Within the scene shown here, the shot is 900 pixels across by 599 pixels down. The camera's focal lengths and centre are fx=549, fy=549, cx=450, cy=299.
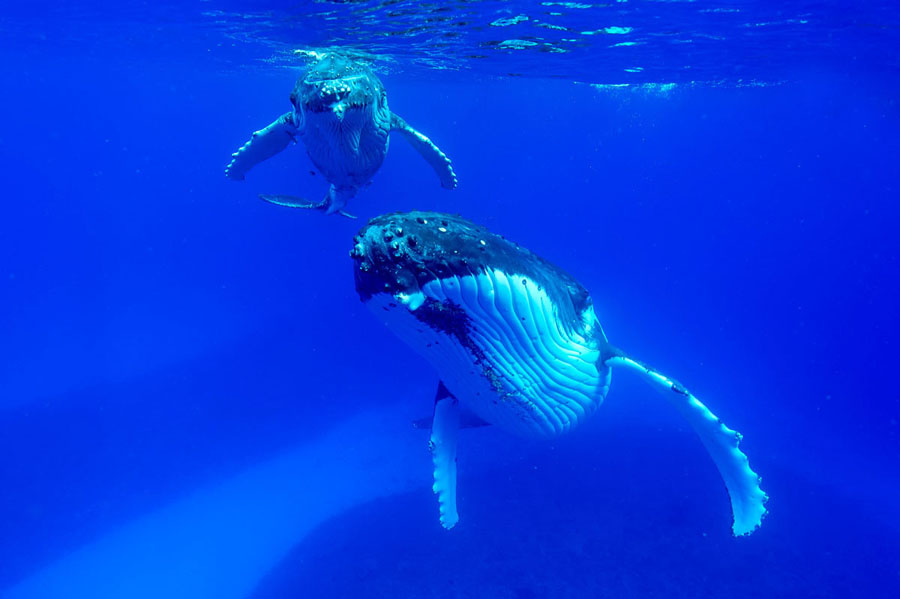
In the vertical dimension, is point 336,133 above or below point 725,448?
above

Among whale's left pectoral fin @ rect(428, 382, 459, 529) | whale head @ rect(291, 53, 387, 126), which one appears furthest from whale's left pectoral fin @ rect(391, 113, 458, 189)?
whale's left pectoral fin @ rect(428, 382, 459, 529)

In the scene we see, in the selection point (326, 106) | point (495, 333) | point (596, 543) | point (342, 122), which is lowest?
point (596, 543)

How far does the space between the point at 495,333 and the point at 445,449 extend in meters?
2.98

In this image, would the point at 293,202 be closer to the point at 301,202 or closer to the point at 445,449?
the point at 301,202

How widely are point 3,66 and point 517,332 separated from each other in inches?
1822

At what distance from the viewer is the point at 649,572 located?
1311 centimetres

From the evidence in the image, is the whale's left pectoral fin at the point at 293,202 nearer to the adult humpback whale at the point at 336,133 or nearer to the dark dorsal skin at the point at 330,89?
the adult humpback whale at the point at 336,133

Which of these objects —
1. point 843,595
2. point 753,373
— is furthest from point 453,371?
point 753,373

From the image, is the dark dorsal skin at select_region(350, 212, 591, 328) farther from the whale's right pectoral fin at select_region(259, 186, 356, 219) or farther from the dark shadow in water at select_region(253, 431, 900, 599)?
the dark shadow in water at select_region(253, 431, 900, 599)

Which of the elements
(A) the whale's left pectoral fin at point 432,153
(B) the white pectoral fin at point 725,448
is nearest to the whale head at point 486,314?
(B) the white pectoral fin at point 725,448

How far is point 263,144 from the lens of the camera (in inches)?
446

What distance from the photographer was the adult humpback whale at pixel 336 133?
8.55 m

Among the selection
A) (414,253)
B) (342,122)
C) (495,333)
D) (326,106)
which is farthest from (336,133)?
(414,253)

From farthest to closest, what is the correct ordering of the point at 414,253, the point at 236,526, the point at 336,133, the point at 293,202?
the point at 236,526, the point at 293,202, the point at 336,133, the point at 414,253
